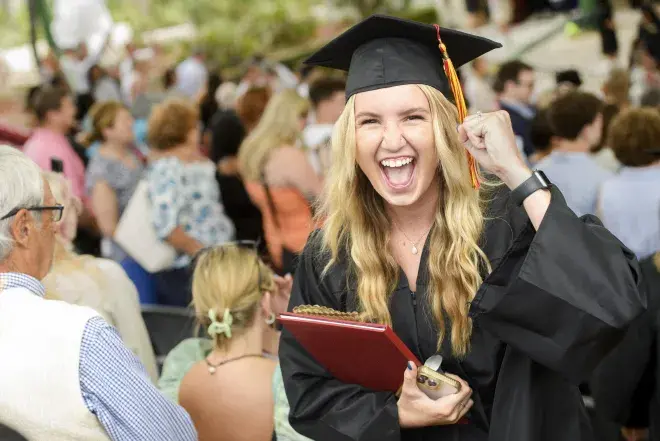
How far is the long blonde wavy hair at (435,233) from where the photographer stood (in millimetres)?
2459

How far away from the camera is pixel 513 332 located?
2.24m

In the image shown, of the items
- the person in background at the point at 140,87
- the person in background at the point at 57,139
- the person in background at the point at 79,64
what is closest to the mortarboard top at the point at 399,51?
the person in background at the point at 57,139

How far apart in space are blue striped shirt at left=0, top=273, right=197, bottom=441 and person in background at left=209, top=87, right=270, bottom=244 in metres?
3.23

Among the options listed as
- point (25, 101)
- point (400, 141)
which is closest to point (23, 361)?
point (400, 141)

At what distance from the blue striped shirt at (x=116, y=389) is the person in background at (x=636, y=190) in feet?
10.7

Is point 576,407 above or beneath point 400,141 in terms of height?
beneath

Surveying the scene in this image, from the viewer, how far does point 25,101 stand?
918 cm

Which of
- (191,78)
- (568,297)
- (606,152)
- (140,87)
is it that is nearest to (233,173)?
(606,152)

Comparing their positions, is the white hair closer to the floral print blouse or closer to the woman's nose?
the woman's nose

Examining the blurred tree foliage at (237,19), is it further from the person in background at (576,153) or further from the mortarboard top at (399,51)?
the mortarboard top at (399,51)

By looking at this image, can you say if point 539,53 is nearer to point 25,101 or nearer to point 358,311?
point 25,101

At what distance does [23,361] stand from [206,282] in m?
1.12

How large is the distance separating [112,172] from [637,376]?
364 cm

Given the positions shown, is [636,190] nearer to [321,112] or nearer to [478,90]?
[321,112]
